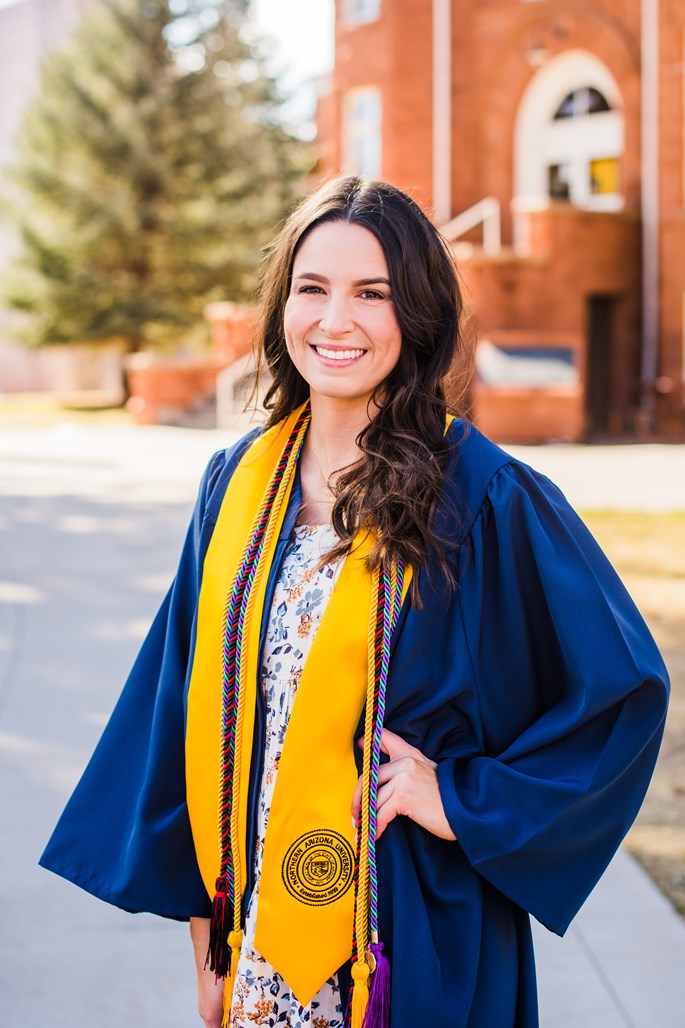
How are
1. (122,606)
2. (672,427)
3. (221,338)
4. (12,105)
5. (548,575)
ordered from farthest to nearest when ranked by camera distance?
(12,105) → (221,338) → (672,427) → (122,606) → (548,575)

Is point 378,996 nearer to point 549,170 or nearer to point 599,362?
point 599,362

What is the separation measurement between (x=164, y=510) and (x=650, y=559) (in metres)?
4.26

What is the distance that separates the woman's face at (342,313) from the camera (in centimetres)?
190

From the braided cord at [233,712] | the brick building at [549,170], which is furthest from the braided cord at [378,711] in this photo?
the brick building at [549,170]

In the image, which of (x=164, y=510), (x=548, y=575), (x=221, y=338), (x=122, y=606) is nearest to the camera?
(x=548, y=575)

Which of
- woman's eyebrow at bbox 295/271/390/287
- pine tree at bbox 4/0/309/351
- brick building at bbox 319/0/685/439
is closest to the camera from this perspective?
woman's eyebrow at bbox 295/271/390/287

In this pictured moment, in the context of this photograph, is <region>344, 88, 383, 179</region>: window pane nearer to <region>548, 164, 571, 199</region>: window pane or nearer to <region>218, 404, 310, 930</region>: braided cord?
<region>548, 164, 571, 199</region>: window pane

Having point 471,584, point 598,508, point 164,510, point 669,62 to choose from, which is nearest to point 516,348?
point 669,62

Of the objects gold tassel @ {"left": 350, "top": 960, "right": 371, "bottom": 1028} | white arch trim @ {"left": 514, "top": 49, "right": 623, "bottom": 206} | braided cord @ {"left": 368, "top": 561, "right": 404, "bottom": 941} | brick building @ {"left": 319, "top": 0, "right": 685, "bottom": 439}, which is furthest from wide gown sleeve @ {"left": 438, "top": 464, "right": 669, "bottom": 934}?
white arch trim @ {"left": 514, "top": 49, "right": 623, "bottom": 206}

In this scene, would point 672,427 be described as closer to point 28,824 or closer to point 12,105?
point 28,824

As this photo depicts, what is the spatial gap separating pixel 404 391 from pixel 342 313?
6.5 inches

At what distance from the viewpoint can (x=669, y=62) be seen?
1891 cm

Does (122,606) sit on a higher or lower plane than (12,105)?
lower

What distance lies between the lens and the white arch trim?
67.3 feet
